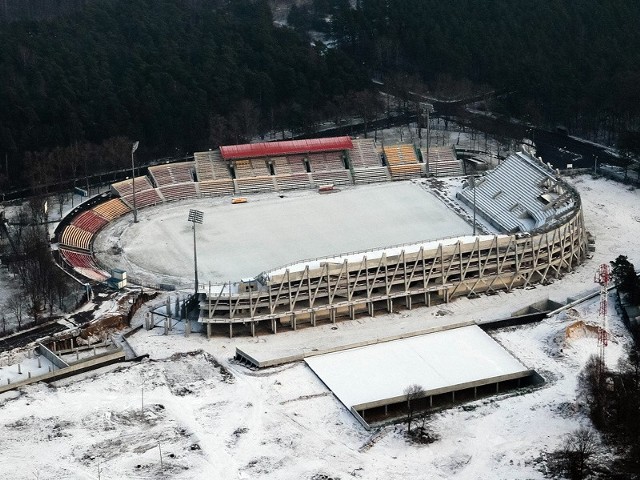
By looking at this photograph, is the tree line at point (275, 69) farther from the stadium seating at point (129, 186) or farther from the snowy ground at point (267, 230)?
the snowy ground at point (267, 230)

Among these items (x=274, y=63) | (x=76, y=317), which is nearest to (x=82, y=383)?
(x=76, y=317)

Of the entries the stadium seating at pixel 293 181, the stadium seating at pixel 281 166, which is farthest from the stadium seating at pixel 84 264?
the stadium seating at pixel 281 166

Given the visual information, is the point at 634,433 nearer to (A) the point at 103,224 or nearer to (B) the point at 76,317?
(B) the point at 76,317

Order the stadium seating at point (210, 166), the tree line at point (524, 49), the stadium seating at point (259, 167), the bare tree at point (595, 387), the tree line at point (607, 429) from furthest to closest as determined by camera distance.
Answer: the tree line at point (524, 49) → the stadium seating at point (259, 167) → the stadium seating at point (210, 166) → the bare tree at point (595, 387) → the tree line at point (607, 429)

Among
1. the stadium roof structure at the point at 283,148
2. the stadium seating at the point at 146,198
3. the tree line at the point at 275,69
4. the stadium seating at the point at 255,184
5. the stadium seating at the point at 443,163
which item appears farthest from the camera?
the tree line at the point at 275,69

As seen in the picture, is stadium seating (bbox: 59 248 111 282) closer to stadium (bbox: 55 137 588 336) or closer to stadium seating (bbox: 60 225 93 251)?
stadium (bbox: 55 137 588 336)

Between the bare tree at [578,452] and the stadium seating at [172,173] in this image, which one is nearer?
the bare tree at [578,452]

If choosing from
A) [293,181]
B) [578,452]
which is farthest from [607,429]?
[293,181]

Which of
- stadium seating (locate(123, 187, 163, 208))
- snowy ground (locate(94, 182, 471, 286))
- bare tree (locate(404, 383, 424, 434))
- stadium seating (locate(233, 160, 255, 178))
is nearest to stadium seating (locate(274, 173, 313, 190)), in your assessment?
snowy ground (locate(94, 182, 471, 286))
